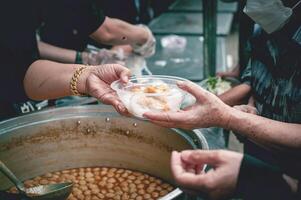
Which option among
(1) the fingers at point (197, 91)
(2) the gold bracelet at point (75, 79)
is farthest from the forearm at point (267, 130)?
(2) the gold bracelet at point (75, 79)

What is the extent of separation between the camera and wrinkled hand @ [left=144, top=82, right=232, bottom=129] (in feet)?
5.48

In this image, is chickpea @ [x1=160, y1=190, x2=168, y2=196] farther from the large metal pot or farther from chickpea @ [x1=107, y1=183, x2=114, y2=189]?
chickpea @ [x1=107, y1=183, x2=114, y2=189]

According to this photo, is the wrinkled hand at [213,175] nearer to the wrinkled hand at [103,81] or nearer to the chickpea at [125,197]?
the wrinkled hand at [103,81]

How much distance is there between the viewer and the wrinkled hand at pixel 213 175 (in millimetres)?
1301

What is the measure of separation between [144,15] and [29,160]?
10.9 feet

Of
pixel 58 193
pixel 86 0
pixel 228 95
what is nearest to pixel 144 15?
pixel 86 0

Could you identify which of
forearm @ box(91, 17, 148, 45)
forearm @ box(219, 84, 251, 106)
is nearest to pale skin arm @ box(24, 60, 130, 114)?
forearm @ box(219, 84, 251, 106)

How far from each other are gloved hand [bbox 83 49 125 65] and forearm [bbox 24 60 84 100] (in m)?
1.00

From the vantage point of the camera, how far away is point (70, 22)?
3.22 metres

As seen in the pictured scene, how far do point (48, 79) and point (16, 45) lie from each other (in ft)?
0.88

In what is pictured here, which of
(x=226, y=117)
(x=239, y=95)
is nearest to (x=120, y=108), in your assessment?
(x=226, y=117)

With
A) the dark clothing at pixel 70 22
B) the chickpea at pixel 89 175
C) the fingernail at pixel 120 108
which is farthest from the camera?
the dark clothing at pixel 70 22

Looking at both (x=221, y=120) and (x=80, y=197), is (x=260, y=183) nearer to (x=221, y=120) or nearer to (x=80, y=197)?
(x=221, y=120)

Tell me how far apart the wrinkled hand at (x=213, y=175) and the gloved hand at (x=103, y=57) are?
2.00 metres
